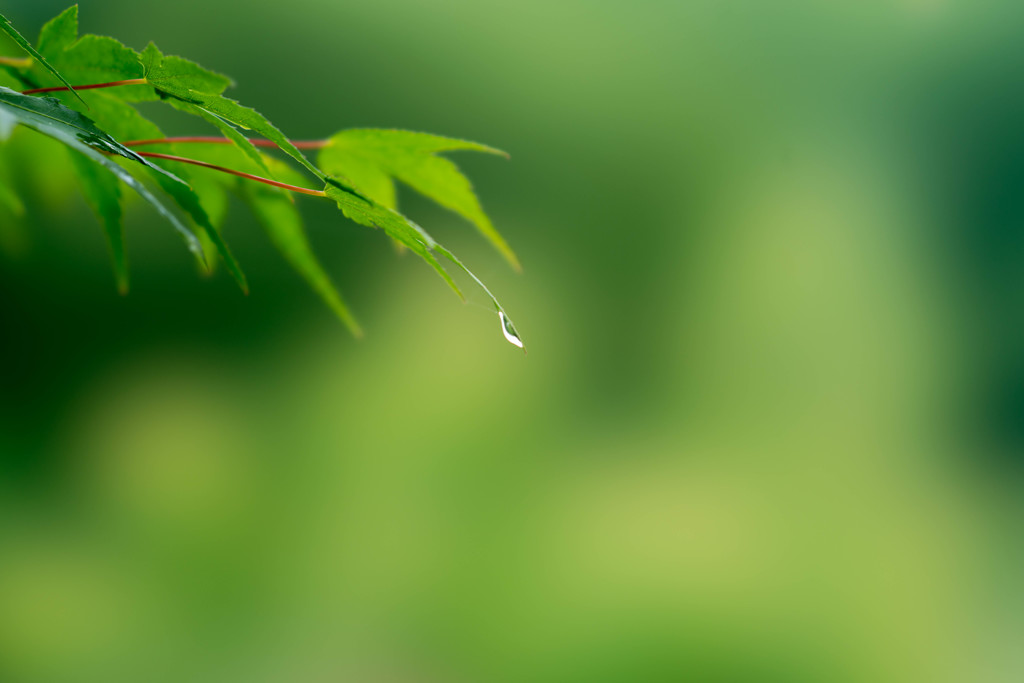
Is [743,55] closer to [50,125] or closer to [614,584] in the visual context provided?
[614,584]

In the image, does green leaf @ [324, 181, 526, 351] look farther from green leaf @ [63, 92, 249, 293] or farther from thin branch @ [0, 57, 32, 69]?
thin branch @ [0, 57, 32, 69]

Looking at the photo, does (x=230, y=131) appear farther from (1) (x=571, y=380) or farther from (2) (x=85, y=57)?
(1) (x=571, y=380)

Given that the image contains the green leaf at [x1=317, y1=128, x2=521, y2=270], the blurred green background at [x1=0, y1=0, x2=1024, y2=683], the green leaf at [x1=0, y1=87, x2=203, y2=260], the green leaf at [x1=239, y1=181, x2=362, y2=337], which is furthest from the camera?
the blurred green background at [x1=0, y1=0, x2=1024, y2=683]

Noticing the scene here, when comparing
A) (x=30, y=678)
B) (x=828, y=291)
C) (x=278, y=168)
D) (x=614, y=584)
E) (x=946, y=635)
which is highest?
(x=828, y=291)

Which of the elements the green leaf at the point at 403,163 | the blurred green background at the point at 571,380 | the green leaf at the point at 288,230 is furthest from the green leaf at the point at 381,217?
the blurred green background at the point at 571,380

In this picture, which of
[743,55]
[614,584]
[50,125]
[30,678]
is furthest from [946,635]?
[30,678]

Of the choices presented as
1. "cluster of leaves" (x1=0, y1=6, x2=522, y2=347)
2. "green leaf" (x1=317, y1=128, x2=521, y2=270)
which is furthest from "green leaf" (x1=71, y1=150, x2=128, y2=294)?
"green leaf" (x1=317, y1=128, x2=521, y2=270)

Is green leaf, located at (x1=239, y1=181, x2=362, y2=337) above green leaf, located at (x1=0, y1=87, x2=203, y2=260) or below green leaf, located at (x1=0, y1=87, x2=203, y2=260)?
above

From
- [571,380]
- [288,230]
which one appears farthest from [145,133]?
[571,380]
